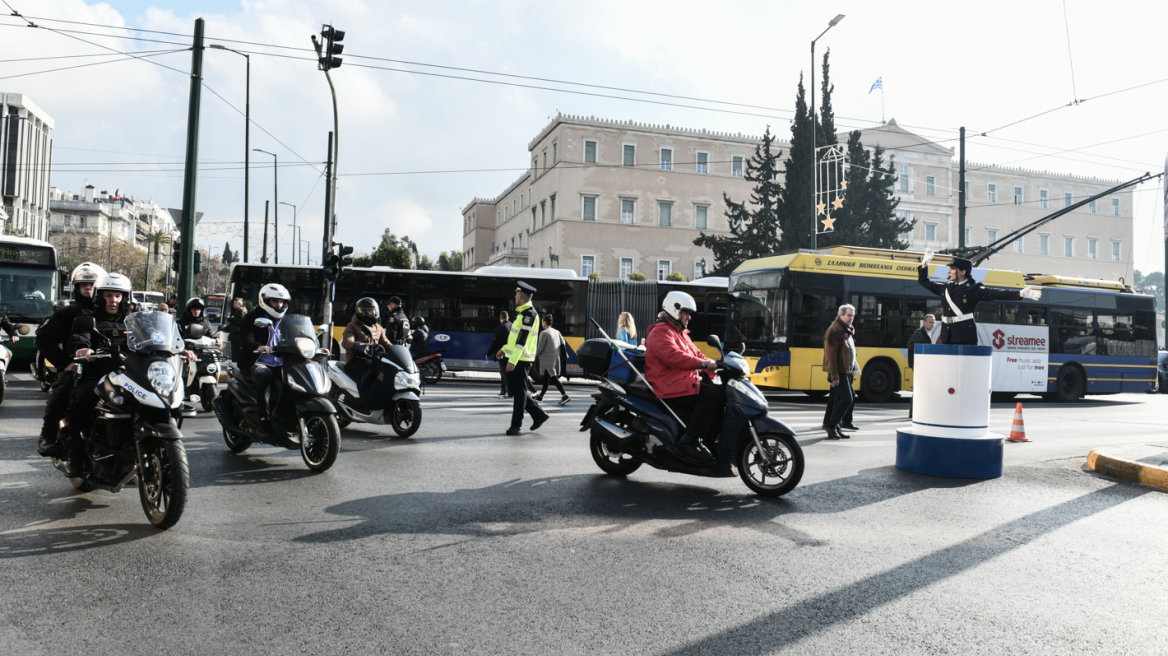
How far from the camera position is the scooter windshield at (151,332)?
17.4 feet

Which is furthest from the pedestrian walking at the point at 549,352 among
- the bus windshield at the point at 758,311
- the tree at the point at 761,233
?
the tree at the point at 761,233

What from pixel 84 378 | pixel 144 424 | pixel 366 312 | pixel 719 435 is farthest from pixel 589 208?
pixel 144 424

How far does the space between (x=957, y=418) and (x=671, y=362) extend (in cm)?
315

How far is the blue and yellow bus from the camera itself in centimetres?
1823

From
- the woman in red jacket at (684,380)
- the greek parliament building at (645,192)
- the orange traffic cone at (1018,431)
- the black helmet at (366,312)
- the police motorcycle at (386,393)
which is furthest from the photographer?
the greek parliament building at (645,192)

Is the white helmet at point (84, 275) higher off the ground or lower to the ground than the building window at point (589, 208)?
lower

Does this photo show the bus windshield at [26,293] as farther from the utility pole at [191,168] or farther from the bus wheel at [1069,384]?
the bus wheel at [1069,384]

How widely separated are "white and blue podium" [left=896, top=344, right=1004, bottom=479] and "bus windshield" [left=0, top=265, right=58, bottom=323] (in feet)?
Result: 54.9

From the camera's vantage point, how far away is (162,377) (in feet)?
17.2

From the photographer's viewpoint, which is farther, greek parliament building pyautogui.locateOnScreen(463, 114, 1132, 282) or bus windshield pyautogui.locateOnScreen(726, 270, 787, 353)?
greek parliament building pyautogui.locateOnScreen(463, 114, 1132, 282)

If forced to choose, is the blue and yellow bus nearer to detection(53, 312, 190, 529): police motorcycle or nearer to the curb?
the curb

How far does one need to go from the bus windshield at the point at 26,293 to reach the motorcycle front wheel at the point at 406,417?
36.7 feet

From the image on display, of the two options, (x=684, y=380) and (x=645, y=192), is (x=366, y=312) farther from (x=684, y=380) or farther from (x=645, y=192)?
(x=645, y=192)

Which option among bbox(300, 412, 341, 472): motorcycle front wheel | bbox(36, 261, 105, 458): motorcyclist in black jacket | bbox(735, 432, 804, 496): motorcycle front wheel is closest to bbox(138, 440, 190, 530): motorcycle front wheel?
bbox(36, 261, 105, 458): motorcyclist in black jacket
